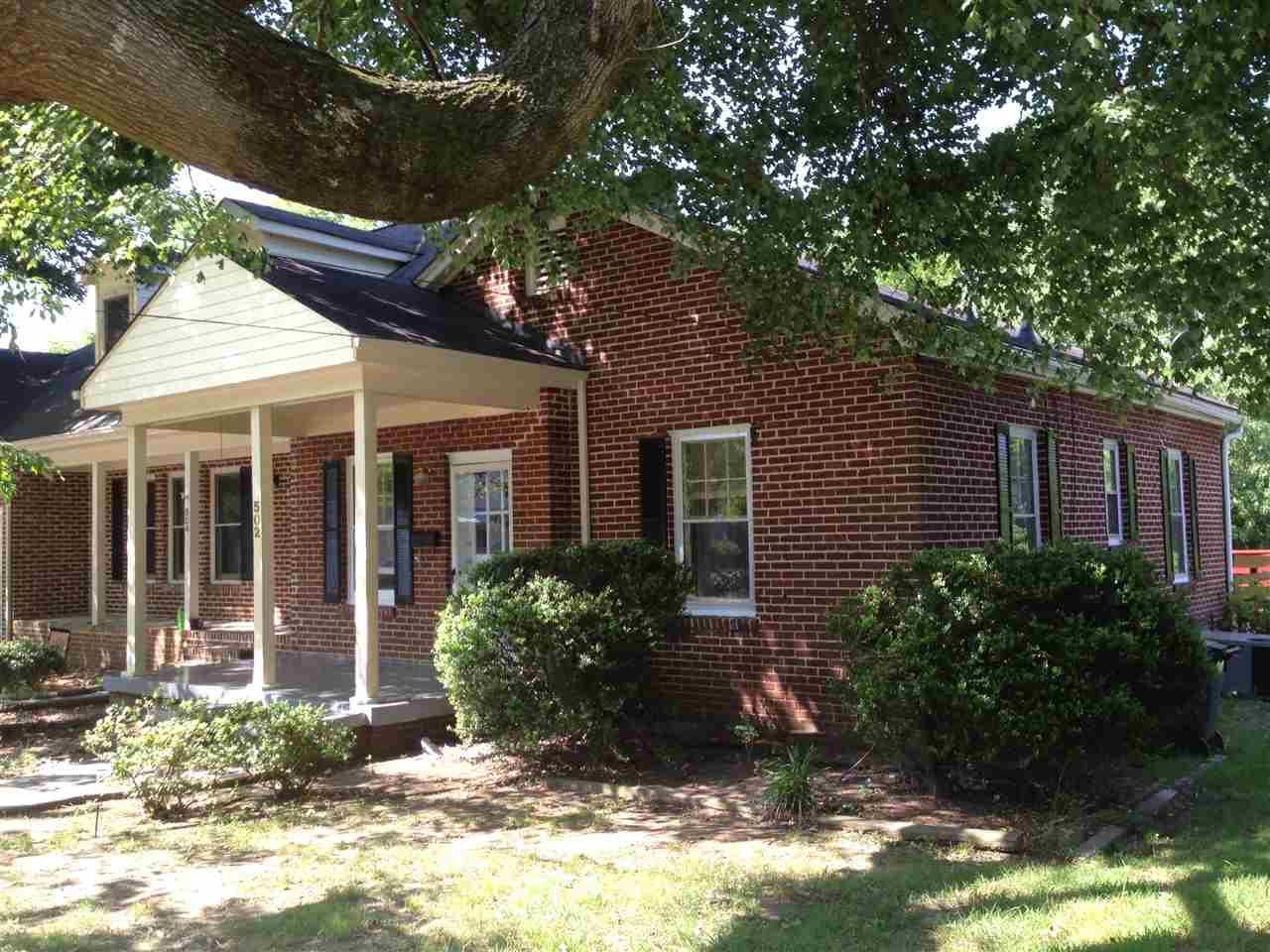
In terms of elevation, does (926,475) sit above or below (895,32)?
below

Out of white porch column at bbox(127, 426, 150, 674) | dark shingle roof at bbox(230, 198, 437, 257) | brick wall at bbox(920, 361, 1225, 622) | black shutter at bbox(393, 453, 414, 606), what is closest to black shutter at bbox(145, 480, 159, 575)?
white porch column at bbox(127, 426, 150, 674)

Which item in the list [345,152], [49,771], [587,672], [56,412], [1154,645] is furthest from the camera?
[56,412]

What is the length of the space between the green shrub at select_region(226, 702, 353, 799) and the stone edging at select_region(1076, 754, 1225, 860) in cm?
542

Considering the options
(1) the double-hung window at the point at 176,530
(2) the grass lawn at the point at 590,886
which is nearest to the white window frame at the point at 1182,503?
(2) the grass lawn at the point at 590,886

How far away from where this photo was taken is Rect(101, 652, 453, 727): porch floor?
10.2 metres

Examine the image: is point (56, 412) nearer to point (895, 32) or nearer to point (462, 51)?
point (462, 51)

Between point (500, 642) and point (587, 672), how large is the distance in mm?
765

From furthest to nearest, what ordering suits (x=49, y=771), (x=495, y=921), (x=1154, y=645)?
(x=49, y=771) < (x=1154, y=645) < (x=495, y=921)

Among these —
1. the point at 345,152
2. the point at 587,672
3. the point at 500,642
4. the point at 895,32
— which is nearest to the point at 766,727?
the point at 587,672

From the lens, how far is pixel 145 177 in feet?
35.8

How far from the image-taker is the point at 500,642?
9.23 meters

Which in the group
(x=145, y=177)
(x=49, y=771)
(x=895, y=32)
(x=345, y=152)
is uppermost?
(x=895, y=32)

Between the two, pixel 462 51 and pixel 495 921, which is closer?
pixel 495 921

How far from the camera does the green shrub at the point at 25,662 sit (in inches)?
585
